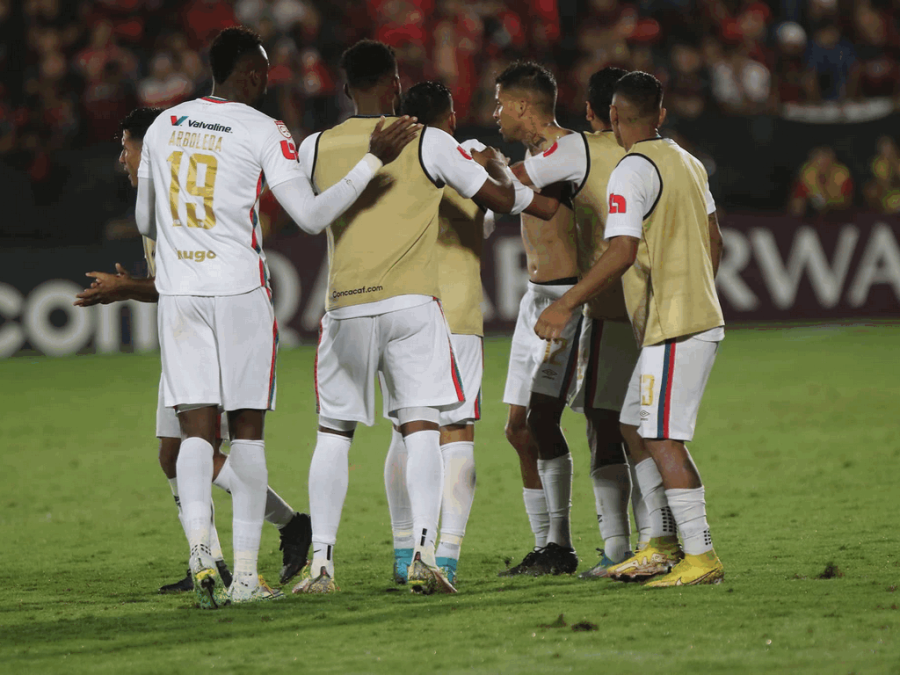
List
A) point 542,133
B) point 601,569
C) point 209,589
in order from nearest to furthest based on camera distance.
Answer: point 209,589, point 601,569, point 542,133

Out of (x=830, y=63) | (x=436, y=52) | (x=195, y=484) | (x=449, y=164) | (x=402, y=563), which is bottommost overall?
(x=402, y=563)

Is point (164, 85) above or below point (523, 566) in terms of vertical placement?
above

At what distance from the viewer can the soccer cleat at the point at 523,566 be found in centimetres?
580

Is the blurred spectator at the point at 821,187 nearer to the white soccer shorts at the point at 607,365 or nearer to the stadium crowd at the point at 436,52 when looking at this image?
the stadium crowd at the point at 436,52

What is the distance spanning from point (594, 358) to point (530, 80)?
4.11 feet

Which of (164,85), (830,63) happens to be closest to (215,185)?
(164,85)

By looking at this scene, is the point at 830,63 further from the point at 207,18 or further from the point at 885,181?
→ the point at 207,18

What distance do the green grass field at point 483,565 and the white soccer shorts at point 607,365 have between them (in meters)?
0.80

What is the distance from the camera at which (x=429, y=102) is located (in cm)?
563

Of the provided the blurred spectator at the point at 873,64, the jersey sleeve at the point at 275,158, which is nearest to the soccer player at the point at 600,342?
the jersey sleeve at the point at 275,158

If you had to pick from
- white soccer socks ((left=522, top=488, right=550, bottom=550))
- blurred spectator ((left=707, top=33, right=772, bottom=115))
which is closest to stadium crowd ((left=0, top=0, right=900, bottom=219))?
blurred spectator ((left=707, top=33, right=772, bottom=115))

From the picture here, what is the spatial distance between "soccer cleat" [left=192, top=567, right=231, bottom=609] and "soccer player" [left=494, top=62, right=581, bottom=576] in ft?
4.55

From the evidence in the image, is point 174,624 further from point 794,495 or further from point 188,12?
point 188,12

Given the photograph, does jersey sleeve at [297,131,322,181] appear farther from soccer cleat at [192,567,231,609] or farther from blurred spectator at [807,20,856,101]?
blurred spectator at [807,20,856,101]
